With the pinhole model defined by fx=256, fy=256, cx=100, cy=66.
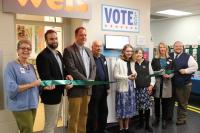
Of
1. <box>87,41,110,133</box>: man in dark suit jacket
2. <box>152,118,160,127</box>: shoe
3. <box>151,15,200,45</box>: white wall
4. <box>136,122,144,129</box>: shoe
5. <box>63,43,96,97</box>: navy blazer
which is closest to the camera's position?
<box>63,43,96,97</box>: navy blazer

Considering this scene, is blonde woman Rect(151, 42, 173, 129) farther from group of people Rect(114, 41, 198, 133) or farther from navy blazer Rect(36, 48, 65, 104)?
navy blazer Rect(36, 48, 65, 104)

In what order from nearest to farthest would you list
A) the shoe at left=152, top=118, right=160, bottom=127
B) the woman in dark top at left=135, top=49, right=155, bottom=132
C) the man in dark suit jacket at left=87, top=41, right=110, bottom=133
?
1. the man in dark suit jacket at left=87, top=41, right=110, bottom=133
2. the woman in dark top at left=135, top=49, right=155, bottom=132
3. the shoe at left=152, top=118, right=160, bottom=127

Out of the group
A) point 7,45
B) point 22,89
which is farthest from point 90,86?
point 7,45

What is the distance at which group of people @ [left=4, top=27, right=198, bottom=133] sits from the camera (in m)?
2.89

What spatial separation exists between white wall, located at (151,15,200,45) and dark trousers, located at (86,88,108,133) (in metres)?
6.71

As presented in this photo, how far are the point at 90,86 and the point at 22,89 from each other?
117cm

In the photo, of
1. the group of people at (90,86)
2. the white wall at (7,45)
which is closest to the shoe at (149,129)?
the group of people at (90,86)

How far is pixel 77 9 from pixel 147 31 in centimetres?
176

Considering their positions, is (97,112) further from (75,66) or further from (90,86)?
(75,66)

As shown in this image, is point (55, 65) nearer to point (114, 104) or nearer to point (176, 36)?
point (114, 104)

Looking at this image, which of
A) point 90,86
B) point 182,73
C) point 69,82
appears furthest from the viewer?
point 182,73

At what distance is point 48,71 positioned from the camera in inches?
125

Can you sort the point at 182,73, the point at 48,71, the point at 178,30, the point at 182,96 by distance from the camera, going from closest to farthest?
the point at 48,71, the point at 182,73, the point at 182,96, the point at 178,30

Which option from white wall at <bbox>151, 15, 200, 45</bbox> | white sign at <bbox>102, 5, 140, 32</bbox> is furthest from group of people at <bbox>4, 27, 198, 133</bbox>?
white wall at <bbox>151, 15, 200, 45</bbox>
